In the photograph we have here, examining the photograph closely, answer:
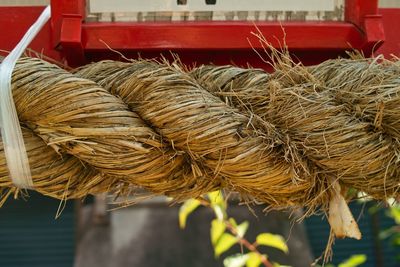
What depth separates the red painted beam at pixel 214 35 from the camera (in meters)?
0.82

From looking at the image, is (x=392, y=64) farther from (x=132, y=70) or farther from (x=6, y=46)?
(x=6, y=46)

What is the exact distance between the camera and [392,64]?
2.53 feet

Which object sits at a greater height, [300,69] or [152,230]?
[300,69]

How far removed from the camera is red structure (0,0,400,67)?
0.81 m

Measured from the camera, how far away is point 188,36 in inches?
32.4

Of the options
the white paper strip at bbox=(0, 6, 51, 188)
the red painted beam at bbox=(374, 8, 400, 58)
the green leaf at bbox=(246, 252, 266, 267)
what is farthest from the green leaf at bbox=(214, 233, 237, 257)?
the white paper strip at bbox=(0, 6, 51, 188)

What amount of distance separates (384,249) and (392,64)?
2876mm

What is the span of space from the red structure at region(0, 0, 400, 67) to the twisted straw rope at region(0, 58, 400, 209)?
0.07 meters

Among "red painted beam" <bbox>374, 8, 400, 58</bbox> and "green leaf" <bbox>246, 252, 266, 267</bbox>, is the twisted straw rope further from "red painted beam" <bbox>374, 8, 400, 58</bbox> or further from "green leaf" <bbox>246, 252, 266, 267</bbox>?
"green leaf" <bbox>246, 252, 266, 267</bbox>

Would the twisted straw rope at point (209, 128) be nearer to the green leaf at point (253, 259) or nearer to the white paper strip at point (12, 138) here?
the white paper strip at point (12, 138)

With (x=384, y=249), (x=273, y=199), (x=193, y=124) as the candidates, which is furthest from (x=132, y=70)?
(x=384, y=249)

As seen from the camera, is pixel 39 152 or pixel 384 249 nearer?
pixel 39 152

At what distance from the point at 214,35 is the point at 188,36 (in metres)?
0.03

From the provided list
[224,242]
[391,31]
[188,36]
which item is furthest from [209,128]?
[224,242]
